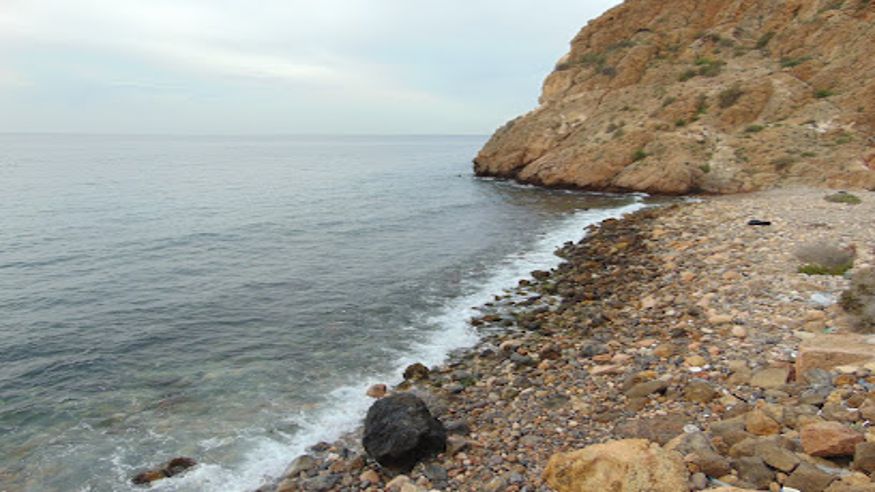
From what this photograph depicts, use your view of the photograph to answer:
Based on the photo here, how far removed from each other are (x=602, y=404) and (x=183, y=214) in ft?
113

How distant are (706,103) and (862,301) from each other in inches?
1457

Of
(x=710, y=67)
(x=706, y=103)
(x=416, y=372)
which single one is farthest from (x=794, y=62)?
(x=416, y=372)

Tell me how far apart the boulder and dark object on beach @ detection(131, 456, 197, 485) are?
662 centimetres

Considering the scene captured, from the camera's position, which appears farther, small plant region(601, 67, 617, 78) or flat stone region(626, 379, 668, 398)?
small plant region(601, 67, 617, 78)

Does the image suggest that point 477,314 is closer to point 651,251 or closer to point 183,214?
point 651,251

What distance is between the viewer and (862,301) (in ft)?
34.5

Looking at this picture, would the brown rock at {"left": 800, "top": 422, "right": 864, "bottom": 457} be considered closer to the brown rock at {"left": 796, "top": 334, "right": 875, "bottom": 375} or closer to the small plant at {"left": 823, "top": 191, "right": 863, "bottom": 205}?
the brown rock at {"left": 796, "top": 334, "right": 875, "bottom": 375}

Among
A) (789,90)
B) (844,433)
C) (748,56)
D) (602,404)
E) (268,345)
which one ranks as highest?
(748,56)

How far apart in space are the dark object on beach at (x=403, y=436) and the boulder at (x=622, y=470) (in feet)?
8.27

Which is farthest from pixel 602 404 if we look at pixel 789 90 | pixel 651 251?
pixel 789 90

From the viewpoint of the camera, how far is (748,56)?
4609 centimetres

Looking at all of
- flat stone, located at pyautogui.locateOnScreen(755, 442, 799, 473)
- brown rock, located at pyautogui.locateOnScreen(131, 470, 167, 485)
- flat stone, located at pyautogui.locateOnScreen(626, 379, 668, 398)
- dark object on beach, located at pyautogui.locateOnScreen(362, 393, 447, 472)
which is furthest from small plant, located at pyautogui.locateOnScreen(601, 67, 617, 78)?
brown rock, located at pyautogui.locateOnScreen(131, 470, 167, 485)

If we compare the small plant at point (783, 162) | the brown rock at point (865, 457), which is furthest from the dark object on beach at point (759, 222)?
the brown rock at point (865, 457)

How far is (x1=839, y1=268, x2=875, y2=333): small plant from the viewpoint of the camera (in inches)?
392
